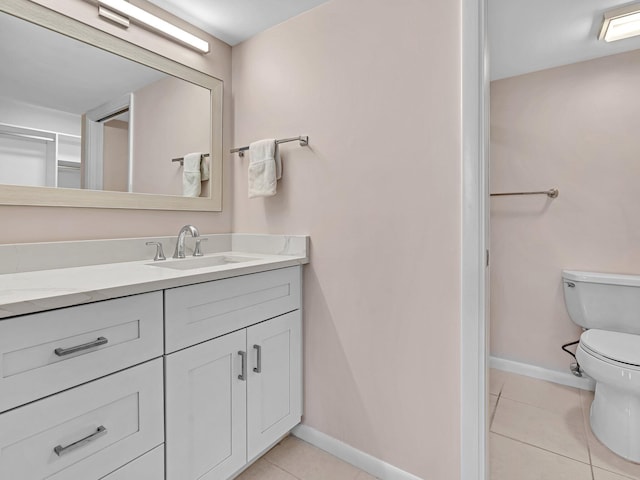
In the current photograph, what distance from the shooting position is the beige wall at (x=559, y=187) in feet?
A: 6.44

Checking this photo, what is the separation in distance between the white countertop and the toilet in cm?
157

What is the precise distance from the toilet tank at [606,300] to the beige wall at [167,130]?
2.24 metres

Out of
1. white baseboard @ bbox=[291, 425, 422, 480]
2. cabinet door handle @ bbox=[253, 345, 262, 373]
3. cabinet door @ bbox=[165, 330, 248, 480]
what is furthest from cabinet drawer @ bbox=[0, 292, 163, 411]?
white baseboard @ bbox=[291, 425, 422, 480]

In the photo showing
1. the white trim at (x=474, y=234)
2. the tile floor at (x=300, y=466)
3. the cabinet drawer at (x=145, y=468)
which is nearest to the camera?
the cabinet drawer at (x=145, y=468)

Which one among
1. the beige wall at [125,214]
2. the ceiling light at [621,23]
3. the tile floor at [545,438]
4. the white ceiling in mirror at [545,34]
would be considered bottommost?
the tile floor at [545,438]

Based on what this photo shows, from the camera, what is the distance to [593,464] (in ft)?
4.74

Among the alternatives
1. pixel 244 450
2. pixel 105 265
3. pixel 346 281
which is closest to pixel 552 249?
pixel 346 281

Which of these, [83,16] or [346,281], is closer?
[83,16]

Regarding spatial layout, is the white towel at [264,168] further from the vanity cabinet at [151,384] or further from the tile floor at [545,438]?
the tile floor at [545,438]

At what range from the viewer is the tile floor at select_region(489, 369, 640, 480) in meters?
1.40

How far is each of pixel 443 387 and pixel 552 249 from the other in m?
1.47

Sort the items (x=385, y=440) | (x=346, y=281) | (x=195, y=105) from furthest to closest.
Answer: (x=195, y=105)
(x=346, y=281)
(x=385, y=440)

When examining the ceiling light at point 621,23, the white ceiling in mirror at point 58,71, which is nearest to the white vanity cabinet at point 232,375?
the white ceiling in mirror at point 58,71

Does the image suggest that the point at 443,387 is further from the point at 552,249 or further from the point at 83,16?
the point at 83,16
